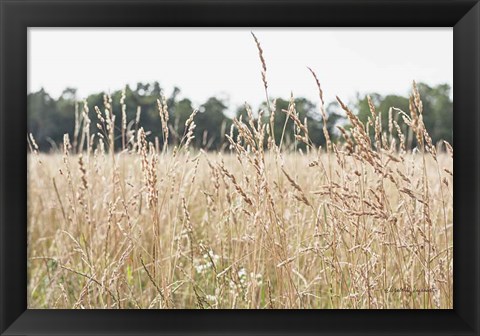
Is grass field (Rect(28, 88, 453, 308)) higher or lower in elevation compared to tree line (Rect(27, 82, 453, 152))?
lower

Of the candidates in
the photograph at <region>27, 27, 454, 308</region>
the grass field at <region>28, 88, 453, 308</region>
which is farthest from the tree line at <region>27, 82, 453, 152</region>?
the grass field at <region>28, 88, 453, 308</region>

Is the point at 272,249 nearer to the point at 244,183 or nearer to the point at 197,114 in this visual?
the point at 244,183

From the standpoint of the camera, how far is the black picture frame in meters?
1.39

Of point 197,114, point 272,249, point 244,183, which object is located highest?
point 197,114

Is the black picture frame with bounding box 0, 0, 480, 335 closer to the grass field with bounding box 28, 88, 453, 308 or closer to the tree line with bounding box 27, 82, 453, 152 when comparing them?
the grass field with bounding box 28, 88, 453, 308

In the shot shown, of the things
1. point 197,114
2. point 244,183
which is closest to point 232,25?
point 244,183

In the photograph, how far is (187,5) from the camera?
1389 millimetres

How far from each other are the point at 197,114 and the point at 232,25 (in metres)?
2.00

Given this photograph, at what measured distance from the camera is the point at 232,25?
1400 mm

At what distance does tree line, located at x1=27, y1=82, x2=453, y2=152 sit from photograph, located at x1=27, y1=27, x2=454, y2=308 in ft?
0.12

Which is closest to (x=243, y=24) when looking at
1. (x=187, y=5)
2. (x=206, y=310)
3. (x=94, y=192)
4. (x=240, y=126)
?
(x=187, y=5)

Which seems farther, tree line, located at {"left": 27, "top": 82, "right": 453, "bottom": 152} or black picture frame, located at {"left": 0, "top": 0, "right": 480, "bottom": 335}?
tree line, located at {"left": 27, "top": 82, "right": 453, "bottom": 152}
